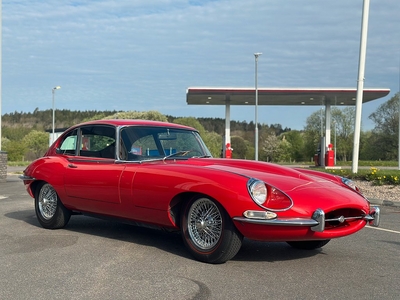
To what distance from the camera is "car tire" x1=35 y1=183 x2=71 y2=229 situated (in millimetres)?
6957

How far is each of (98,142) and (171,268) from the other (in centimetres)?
240

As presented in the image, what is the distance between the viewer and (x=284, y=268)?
497 centimetres

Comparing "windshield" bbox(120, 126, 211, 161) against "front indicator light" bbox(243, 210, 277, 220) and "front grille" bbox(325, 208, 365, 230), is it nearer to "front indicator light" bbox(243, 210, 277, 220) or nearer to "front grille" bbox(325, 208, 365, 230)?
"front indicator light" bbox(243, 210, 277, 220)

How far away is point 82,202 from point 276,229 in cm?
283

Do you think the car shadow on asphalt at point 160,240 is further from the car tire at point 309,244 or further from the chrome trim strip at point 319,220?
the chrome trim strip at point 319,220

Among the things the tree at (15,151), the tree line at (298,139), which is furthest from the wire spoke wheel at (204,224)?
the tree at (15,151)

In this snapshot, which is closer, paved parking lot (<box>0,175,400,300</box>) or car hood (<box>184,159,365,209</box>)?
paved parking lot (<box>0,175,400,300</box>)

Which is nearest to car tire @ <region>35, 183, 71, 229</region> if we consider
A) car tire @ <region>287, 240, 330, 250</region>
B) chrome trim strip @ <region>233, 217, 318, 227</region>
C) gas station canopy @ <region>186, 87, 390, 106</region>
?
car tire @ <region>287, 240, 330, 250</region>

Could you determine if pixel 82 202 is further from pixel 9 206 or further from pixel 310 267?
pixel 9 206

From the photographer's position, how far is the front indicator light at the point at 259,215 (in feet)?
15.4

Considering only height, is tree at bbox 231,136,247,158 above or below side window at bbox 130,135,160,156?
below

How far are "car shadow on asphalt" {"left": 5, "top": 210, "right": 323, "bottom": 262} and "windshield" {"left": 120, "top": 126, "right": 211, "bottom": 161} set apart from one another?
38.6 inches

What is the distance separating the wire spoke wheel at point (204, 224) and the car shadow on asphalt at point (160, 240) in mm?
294

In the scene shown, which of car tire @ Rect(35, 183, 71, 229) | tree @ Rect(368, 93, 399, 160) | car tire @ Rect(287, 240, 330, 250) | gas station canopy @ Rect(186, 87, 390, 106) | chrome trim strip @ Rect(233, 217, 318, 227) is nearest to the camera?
Answer: chrome trim strip @ Rect(233, 217, 318, 227)
